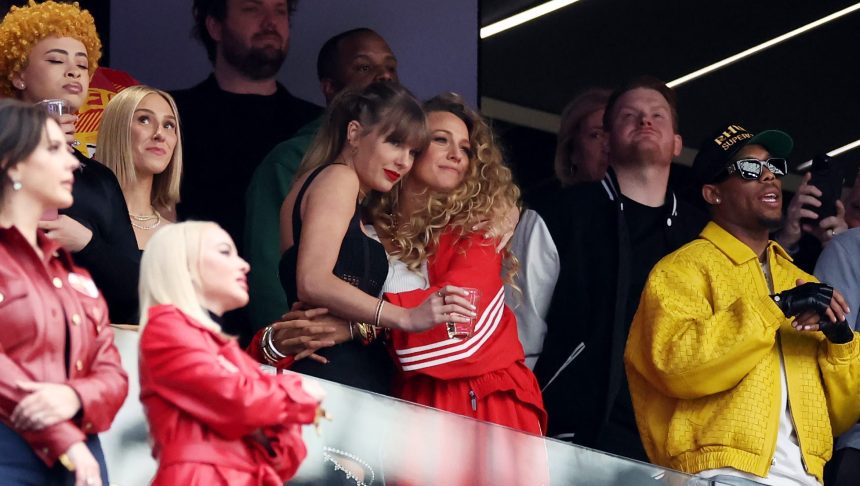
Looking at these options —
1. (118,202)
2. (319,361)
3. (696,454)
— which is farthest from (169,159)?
(696,454)

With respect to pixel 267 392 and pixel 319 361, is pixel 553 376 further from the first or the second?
pixel 267 392

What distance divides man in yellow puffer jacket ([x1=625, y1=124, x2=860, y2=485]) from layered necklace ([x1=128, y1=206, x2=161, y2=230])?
1.47 m

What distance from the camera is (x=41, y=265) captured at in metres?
2.96

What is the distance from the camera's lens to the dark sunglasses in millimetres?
5133

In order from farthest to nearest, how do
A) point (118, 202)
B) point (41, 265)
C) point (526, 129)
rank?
point (526, 129)
point (118, 202)
point (41, 265)

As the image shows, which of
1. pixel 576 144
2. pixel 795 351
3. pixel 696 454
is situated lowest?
pixel 696 454

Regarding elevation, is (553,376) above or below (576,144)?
below

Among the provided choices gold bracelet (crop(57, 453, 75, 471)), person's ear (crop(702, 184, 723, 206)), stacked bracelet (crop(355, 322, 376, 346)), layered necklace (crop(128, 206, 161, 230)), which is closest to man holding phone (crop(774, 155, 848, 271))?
person's ear (crop(702, 184, 723, 206))

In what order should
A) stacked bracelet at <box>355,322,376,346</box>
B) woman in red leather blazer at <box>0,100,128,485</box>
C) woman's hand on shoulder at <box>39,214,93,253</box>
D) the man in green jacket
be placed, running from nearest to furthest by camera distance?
woman in red leather blazer at <box>0,100,128,485</box>
woman's hand on shoulder at <box>39,214,93,253</box>
stacked bracelet at <box>355,322,376,346</box>
the man in green jacket

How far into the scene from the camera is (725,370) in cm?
459

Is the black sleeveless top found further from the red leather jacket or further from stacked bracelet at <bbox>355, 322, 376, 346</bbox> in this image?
the red leather jacket

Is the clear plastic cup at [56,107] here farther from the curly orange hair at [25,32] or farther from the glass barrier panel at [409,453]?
the glass barrier panel at [409,453]

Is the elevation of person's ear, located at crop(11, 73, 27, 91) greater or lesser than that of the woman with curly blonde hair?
greater

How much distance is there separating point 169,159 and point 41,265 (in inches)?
70.9
